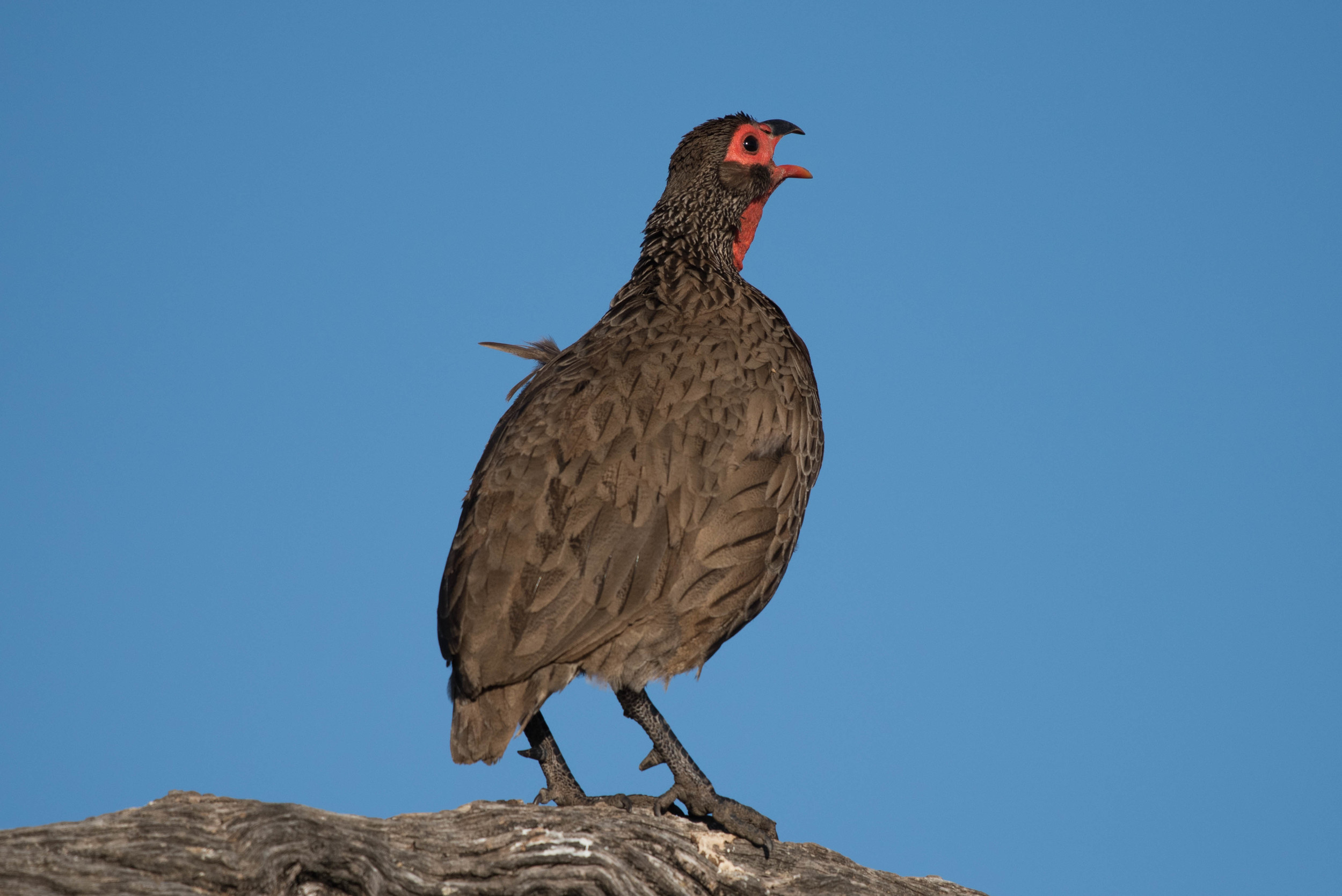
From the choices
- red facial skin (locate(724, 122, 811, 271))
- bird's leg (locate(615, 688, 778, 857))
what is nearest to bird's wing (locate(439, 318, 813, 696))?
bird's leg (locate(615, 688, 778, 857))

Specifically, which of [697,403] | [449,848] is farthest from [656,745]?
[697,403]

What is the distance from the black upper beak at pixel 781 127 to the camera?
758cm

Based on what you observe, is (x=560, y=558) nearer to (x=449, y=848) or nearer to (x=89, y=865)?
(x=449, y=848)

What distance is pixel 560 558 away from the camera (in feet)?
17.3

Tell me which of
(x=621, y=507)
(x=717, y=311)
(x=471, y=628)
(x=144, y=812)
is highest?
(x=717, y=311)

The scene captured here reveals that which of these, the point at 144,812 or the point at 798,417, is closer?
the point at 144,812

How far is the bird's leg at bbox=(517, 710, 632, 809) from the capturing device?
5805 mm

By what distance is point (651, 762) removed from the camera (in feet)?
19.7

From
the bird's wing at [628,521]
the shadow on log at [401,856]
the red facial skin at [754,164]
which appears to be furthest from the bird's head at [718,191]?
the shadow on log at [401,856]

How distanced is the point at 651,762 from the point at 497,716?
114cm

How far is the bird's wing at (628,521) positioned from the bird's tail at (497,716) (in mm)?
87

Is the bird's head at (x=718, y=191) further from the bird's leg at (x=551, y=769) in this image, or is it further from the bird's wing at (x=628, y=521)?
the bird's leg at (x=551, y=769)

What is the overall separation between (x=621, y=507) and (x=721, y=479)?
21.2 inches

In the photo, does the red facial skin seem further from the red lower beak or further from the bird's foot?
the bird's foot
